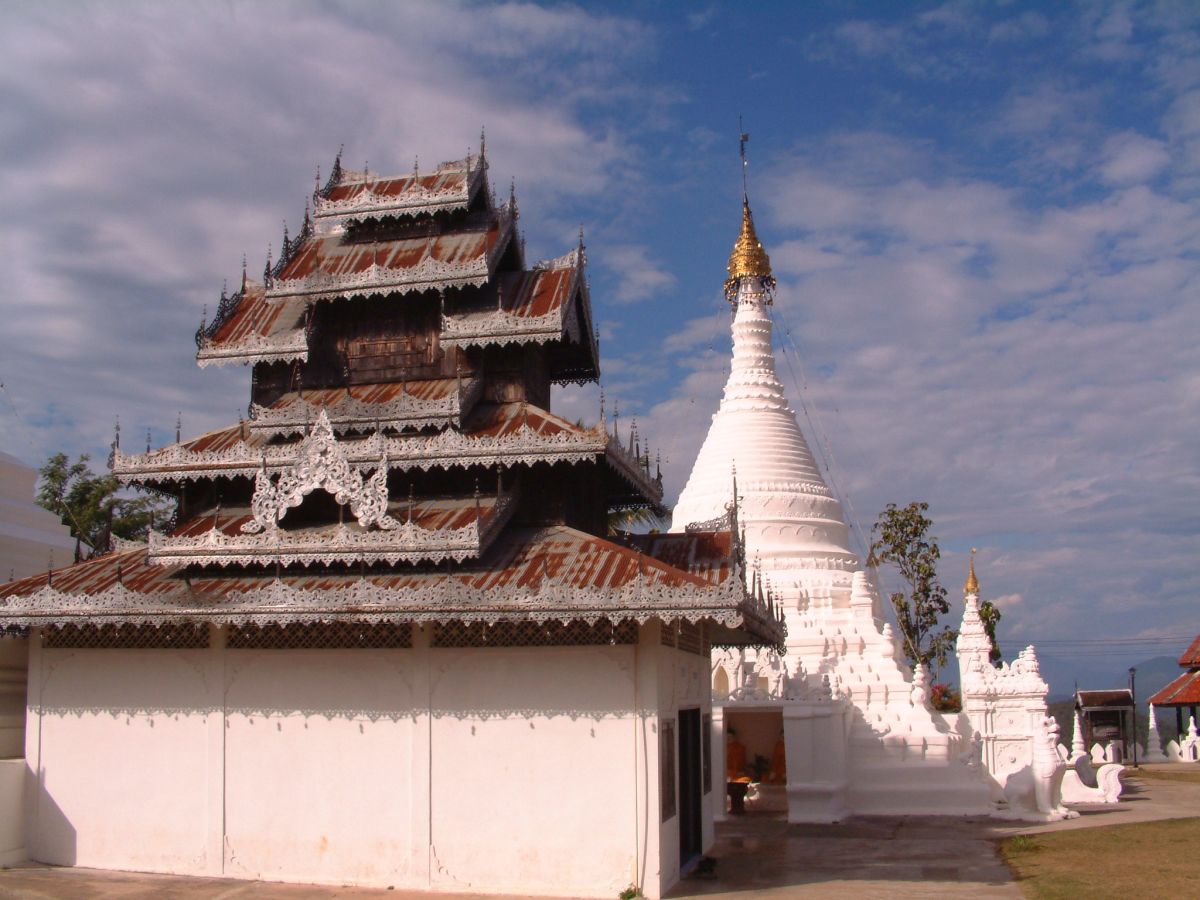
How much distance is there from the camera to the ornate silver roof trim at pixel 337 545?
16.6 m

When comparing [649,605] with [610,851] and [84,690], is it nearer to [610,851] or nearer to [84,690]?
[610,851]

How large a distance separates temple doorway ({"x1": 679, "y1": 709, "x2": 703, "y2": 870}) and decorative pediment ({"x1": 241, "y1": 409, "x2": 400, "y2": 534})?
5.70 metres

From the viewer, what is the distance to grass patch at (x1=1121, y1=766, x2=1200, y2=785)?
40.6 m

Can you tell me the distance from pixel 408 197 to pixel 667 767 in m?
11.2

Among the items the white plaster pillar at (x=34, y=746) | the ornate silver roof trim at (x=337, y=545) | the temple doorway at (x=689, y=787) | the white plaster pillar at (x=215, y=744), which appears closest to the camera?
the ornate silver roof trim at (x=337, y=545)

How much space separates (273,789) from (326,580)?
3122 mm

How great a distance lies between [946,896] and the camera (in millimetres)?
16391

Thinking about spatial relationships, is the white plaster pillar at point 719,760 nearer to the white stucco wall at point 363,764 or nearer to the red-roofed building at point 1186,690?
the white stucco wall at point 363,764

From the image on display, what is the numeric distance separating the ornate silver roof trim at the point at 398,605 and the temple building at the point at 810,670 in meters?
6.08

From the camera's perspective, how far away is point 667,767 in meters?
16.8

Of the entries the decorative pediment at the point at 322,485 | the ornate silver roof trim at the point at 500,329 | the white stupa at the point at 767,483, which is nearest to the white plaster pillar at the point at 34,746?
the decorative pediment at the point at 322,485

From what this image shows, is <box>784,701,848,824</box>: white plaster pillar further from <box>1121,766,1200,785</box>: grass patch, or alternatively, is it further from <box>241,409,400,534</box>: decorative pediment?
<box>1121,766,1200,785</box>: grass patch

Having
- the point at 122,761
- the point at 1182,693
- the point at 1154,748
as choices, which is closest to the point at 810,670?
the point at 122,761

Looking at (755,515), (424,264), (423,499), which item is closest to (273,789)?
(423,499)
